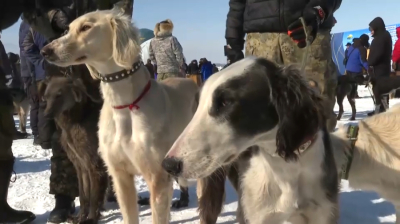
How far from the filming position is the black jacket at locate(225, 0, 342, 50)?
3088 millimetres

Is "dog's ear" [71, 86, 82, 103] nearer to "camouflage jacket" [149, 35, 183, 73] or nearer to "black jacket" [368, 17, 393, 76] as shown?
"camouflage jacket" [149, 35, 183, 73]

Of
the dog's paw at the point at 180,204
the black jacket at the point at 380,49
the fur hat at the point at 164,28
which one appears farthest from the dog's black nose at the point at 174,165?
the black jacket at the point at 380,49

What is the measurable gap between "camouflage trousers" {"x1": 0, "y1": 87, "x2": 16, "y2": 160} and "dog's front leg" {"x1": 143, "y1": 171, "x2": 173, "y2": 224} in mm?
1098

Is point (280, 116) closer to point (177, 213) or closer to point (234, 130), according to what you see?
point (234, 130)

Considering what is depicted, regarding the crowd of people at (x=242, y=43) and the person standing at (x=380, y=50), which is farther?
the person standing at (x=380, y=50)

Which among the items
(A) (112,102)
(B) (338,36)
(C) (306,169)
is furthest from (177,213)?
(B) (338,36)

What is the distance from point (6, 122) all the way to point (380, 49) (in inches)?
295

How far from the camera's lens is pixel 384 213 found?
3.50m

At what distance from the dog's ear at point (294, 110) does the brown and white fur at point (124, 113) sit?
104 centimetres

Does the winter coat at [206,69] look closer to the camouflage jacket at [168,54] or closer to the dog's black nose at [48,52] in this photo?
the camouflage jacket at [168,54]

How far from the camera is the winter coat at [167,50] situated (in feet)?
23.4

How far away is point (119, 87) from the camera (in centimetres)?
274

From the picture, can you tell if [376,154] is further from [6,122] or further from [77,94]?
[6,122]

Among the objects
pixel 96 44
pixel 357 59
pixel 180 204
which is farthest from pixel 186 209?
pixel 357 59
